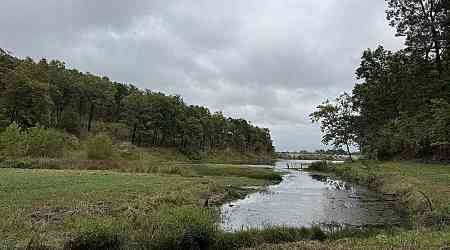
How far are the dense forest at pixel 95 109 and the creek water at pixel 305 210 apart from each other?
6198 cm

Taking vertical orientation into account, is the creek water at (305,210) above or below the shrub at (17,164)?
below

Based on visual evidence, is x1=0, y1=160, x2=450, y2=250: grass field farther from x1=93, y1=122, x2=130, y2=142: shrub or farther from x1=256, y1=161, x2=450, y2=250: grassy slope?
x1=93, y1=122, x2=130, y2=142: shrub

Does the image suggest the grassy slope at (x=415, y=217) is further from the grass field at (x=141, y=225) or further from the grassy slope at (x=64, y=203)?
the grassy slope at (x=64, y=203)

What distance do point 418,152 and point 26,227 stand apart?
52354 millimetres

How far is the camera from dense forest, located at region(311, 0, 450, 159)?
37.8 meters

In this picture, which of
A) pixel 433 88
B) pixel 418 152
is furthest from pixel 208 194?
pixel 418 152

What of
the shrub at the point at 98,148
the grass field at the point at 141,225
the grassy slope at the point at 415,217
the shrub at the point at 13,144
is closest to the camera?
the grass field at the point at 141,225

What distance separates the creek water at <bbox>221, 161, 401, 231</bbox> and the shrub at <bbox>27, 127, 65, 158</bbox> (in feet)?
115

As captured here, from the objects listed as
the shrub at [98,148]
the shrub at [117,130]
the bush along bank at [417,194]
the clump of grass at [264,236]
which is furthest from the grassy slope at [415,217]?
the shrub at [117,130]

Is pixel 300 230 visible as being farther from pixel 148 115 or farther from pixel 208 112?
pixel 208 112

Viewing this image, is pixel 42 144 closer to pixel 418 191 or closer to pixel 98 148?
pixel 98 148

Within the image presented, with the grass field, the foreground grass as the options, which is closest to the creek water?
the grass field

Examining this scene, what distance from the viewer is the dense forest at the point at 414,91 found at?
37.8 metres

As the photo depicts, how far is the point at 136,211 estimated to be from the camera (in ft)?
56.4
